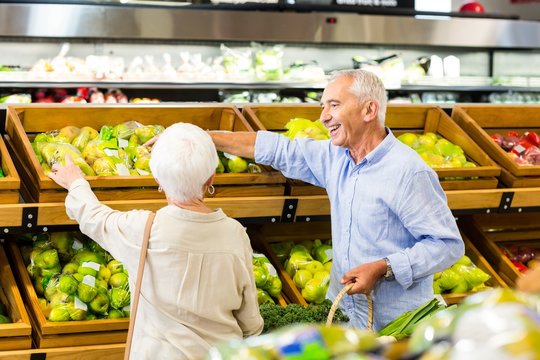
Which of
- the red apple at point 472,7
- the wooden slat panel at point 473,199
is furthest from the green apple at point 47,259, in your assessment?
the red apple at point 472,7

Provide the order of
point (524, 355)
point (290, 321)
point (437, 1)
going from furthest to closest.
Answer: point (437, 1) < point (290, 321) < point (524, 355)

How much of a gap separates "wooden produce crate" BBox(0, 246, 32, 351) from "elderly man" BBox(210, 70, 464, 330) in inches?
47.9

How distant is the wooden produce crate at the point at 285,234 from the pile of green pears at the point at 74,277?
74 centimetres

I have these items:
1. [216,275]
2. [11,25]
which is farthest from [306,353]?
[11,25]

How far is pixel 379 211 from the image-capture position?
3.43 metres

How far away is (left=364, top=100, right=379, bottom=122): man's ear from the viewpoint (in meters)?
3.45

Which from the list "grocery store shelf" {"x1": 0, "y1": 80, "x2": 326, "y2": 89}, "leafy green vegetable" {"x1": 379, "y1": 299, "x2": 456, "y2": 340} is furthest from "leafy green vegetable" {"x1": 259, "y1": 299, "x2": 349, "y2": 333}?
"grocery store shelf" {"x1": 0, "y1": 80, "x2": 326, "y2": 89}

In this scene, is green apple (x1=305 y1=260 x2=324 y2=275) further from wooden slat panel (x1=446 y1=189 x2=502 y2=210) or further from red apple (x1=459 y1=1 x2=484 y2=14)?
red apple (x1=459 y1=1 x2=484 y2=14)

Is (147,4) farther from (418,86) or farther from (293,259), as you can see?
(293,259)

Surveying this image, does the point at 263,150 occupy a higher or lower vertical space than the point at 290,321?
higher

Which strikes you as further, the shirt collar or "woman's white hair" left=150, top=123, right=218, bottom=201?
the shirt collar

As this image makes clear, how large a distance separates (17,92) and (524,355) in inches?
257

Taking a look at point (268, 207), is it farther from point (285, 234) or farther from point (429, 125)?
point (429, 125)

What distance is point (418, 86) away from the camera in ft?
26.8
